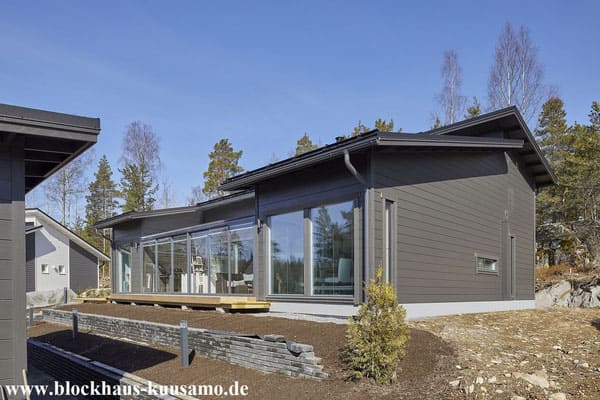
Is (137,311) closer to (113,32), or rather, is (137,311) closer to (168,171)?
(113,32)

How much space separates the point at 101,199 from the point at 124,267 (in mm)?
23631

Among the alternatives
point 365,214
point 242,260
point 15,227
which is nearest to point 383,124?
point 242,260

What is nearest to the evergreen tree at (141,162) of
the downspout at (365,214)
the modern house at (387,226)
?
the modern house at (387,226)

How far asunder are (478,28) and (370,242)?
54.5 feet

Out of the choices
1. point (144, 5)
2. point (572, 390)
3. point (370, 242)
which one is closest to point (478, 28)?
point (144, 5)

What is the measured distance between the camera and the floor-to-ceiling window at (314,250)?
1000cm

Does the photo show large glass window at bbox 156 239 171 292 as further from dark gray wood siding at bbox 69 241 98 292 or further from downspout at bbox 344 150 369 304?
dark gray wood siding at bbox 69 241 98 292

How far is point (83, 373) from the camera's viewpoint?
9.24 meters

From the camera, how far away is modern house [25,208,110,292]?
28.5m

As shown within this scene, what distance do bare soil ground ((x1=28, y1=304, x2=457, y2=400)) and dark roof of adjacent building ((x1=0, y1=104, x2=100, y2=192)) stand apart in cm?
355

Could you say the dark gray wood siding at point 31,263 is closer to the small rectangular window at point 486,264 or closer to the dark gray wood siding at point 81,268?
the dark gray wood siding at point 81,268

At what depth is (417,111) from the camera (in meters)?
31.0

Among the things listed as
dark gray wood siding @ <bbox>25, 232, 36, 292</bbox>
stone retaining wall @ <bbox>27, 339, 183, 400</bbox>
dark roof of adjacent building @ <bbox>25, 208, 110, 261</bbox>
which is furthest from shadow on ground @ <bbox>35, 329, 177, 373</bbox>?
dark gray wood siding @ <bbox>25, 232, 36, 292</bbox>

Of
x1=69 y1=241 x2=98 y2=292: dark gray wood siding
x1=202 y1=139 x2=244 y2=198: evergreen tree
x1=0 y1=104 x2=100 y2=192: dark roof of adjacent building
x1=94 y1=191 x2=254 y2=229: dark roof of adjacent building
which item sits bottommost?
x1=69 y1=241 x2=98 y2=292: dark gray wood siding
